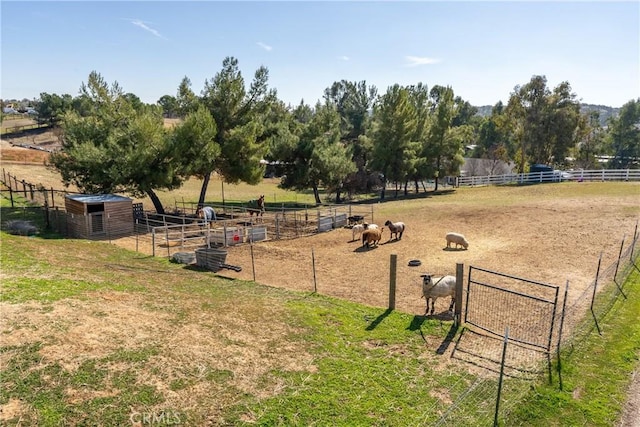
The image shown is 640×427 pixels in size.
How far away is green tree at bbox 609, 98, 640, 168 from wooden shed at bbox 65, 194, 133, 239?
91222 millimetres

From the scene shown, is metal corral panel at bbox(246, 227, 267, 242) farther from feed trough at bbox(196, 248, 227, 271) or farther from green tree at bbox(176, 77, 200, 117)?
green tree at bbox(176, 77, 200, 117)

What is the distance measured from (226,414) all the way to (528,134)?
172 ft

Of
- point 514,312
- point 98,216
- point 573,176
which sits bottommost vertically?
point 514,312

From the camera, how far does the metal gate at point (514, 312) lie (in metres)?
9.60

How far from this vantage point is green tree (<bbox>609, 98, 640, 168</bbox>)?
79500 millimetres

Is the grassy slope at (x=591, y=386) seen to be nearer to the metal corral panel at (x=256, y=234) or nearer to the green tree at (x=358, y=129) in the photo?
the metal corral panel at (x=256, y=234)

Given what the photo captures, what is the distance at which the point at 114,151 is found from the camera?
25688 millimetres

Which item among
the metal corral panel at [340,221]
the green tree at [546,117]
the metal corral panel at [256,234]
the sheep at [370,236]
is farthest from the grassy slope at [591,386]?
the green tree at [546,117]

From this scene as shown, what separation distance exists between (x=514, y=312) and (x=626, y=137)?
91.3 meters

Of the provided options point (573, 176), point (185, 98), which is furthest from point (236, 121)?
point (573, 176)

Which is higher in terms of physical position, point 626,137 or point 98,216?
point 626,137
